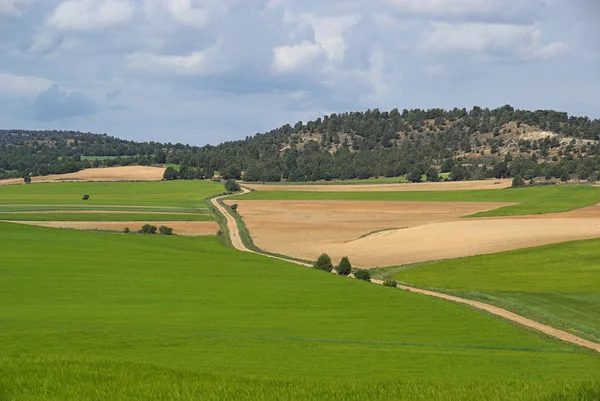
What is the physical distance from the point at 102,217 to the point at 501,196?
218ft

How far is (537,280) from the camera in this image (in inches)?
2138

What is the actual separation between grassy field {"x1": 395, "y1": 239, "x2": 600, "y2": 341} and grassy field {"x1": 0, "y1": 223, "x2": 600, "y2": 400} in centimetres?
429

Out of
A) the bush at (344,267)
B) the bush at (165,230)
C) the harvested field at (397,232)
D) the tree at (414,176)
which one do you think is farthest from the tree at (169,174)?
the bush at (344,267)

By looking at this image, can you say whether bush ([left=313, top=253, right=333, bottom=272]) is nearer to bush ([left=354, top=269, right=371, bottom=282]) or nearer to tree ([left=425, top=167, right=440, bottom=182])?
bush ([left=354, top=269, right=371, bottom=282])

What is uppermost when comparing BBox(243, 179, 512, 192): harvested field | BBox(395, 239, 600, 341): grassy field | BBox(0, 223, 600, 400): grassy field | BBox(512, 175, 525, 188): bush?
BBox(512, 175, 525, 188): bush

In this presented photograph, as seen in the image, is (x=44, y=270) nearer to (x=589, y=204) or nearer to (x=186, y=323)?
(x=186, y=323)

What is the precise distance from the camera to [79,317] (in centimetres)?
3119

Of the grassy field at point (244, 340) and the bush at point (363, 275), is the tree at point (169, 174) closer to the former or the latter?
the grassy field at point (244, 340)

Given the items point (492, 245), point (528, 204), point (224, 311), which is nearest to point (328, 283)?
point (224, 311)

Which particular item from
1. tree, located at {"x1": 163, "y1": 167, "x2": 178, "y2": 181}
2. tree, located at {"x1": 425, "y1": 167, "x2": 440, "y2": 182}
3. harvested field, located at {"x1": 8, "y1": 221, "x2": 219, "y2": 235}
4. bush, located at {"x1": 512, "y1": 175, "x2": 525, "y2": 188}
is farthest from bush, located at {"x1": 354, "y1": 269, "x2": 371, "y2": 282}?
tree, located at {"x1": 163, "y1": 167, "x2": 178, "y2": 181}

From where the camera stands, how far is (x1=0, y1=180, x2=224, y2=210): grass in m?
131

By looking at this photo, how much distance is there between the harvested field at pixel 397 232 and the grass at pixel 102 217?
24.3 ft

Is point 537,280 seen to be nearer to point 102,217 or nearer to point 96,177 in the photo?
point 102,217

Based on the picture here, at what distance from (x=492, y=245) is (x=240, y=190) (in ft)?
319
